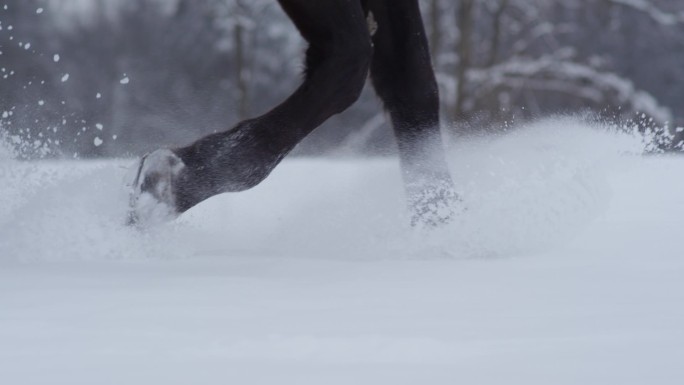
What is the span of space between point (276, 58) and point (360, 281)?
21759mm

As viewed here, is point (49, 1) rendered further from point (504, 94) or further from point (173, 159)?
point (173, 159)

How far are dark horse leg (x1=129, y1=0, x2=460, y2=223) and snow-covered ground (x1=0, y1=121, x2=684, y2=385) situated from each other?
0.30ft

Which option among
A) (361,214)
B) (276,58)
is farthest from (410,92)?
(276,58)

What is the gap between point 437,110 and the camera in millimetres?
2613

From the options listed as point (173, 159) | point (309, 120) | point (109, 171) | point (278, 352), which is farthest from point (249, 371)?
point (109, 171)

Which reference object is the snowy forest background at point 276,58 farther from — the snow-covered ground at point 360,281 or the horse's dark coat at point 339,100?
the horse's dark coat at point 339,100

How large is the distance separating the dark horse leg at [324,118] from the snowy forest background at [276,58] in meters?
12.8

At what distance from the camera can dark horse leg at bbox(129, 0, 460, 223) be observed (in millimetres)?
2109

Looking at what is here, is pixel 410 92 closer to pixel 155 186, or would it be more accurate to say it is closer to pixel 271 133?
pixel 271 133

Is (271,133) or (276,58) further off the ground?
(276,58)

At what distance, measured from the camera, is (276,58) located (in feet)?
76.8

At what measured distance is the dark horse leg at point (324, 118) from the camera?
211 cm

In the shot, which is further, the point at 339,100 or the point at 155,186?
the point at 339,100

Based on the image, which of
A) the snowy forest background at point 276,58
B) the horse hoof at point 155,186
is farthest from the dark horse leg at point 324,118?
the snowy forest background at point 276,58
